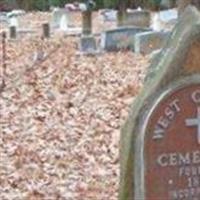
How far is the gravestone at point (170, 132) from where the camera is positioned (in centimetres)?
468

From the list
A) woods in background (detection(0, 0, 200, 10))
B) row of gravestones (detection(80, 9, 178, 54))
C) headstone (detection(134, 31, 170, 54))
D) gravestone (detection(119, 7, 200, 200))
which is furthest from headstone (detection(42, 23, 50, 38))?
gravestone (detection(119, 7, 200, 200))

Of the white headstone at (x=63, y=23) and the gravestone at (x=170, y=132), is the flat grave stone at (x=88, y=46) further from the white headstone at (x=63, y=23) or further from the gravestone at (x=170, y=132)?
the gravestone at (x=170, y=132)

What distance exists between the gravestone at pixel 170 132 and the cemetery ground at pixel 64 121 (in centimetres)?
229

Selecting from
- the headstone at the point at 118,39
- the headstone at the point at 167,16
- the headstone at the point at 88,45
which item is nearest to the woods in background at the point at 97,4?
the headstone at the point at 167,16

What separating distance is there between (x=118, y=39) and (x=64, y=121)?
7.67 m

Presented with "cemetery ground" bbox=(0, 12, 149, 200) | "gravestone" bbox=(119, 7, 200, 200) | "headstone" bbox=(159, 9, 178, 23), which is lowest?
"cemetery ground" bbox=(0, 12, 149, 200)

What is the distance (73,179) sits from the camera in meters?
7.54

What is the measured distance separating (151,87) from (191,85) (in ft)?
0.69

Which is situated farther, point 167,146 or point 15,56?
point 15,56

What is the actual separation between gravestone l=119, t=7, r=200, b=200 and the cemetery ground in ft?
7.50

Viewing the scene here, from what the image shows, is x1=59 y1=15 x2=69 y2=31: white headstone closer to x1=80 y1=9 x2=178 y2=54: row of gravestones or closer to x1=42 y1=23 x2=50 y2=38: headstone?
x1=42 y1=23 x2=50 y2=38: headstone

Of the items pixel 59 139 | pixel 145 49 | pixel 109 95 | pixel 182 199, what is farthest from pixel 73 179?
pixel 145 49

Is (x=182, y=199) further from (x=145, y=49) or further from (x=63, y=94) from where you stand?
(x=145, y=49)

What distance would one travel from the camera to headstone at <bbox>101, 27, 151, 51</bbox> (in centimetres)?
1725
